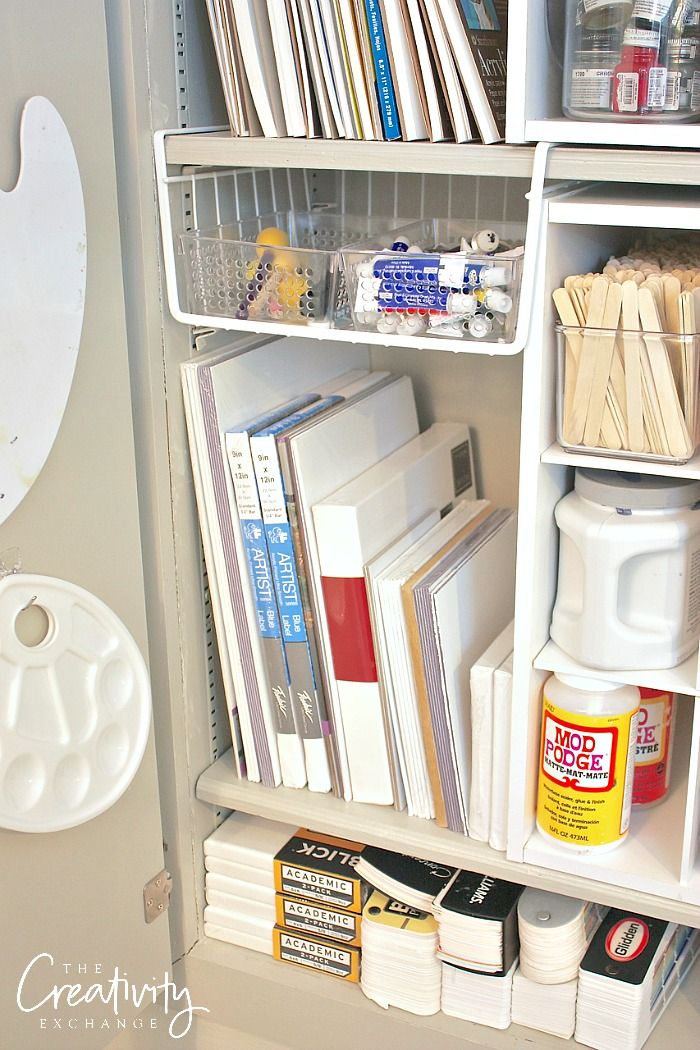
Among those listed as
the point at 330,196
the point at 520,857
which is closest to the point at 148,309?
the point at 330,196

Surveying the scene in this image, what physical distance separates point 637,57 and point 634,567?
50 cm

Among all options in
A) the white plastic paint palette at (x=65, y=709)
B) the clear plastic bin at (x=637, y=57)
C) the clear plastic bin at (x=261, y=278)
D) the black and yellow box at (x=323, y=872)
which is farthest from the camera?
the black and yellow box at (x=323, y=872)

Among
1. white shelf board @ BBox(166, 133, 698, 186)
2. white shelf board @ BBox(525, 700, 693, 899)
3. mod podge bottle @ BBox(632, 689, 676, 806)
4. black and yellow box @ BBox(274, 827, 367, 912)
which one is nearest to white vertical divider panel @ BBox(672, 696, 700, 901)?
white shelf board @ BBox(525, 700, 693, 899)

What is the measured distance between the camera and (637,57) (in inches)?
38.8

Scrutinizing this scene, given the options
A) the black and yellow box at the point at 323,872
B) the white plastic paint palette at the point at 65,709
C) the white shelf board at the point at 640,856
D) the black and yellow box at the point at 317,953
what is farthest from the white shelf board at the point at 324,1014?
the white plastic paint palette at the point at 65,709

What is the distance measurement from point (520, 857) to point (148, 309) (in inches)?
29.4

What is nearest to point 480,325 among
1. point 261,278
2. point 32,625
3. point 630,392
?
point 630,392

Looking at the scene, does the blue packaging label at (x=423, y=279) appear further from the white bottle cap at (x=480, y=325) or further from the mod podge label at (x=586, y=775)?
the mod podge label at (x=586, y=775)

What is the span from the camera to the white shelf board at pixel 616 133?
3.20 feet

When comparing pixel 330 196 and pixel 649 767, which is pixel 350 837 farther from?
pixel 330 196

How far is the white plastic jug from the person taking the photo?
3.75ft

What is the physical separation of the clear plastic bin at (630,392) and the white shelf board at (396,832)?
1.62 feet

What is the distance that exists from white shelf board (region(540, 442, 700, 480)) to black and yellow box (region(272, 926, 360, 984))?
0.70 m

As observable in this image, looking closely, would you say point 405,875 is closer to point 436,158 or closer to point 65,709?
point 65,709
